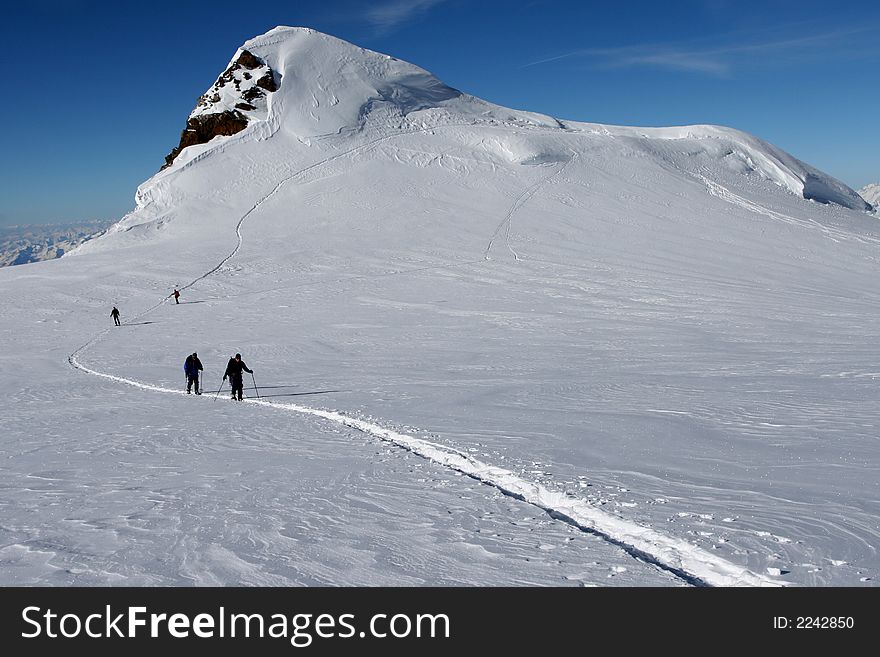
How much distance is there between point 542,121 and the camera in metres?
82.8

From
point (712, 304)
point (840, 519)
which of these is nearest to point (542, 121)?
point (712, 304)

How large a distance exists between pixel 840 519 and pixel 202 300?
1414 inches

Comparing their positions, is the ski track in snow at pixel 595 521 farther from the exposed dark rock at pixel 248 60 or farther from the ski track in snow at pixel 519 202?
the exposed dark rock at pixel 248 60

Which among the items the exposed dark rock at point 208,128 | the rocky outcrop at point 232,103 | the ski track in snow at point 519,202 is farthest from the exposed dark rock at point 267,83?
the ski track in snow at point 519,202

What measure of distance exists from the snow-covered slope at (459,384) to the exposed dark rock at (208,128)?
14613mm

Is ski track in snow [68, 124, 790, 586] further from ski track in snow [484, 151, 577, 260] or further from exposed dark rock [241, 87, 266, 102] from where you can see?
exposed dark rock [241, 87, 266, 102]

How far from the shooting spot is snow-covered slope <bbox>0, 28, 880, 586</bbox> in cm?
670

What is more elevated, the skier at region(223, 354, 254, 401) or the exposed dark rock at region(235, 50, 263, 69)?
the exposed dark rock at region(235, 50, 263, 69)

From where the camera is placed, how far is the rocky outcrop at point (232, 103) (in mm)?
77906

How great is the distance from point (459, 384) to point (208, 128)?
71.9 metres

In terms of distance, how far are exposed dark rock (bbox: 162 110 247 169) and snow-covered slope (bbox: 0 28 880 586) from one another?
47.9 ft

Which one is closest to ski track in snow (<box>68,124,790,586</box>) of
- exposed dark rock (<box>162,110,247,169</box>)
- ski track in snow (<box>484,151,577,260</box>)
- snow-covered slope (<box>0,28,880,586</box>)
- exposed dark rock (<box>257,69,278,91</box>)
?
snow-covered slope (<box>0,28,880,586</box>)

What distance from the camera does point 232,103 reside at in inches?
3130

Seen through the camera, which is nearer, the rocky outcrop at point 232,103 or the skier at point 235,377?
the skier at point 235,377
